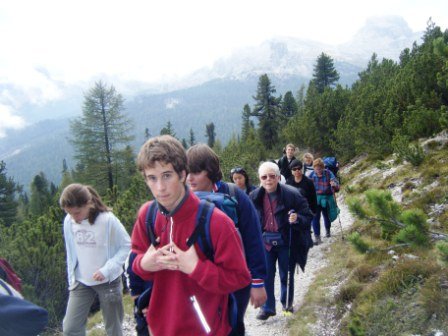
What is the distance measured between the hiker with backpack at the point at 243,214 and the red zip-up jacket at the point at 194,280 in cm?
48

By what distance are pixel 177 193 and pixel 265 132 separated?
35641mm

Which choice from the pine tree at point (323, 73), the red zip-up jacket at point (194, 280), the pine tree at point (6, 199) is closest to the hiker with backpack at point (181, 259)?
the red zip-up jacket at point (194, 280)

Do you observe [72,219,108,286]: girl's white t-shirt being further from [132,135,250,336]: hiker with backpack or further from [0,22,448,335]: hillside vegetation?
[0,22,448,335]: hillside vegetation

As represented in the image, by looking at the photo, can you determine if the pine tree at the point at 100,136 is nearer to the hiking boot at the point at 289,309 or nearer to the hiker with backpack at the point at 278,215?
the hiking boot at the point at 289,309

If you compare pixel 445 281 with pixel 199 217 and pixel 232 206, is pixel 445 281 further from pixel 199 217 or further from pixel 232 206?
pixel 199 217

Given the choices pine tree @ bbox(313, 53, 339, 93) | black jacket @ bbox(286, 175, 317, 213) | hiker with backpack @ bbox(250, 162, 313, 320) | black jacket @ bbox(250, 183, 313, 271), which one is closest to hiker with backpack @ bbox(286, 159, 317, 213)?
black jacket @ bbox(286, 175, 317, 213)

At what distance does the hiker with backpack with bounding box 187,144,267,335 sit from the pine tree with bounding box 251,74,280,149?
33.7 meters

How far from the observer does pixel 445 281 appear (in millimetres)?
3637

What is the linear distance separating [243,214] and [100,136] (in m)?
31.1

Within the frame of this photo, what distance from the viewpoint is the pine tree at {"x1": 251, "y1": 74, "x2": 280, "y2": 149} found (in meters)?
36.8

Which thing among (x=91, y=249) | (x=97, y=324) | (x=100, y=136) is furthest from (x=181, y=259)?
(x=100, y=136)

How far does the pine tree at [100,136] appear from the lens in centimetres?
3019

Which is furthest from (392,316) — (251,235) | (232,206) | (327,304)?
(232,206)

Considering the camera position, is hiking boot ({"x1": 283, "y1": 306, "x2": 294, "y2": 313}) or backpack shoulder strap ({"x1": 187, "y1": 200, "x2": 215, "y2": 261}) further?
hiking boot ({"x1": 283, "y1": 306, "x2": 294, "y2": 313})
